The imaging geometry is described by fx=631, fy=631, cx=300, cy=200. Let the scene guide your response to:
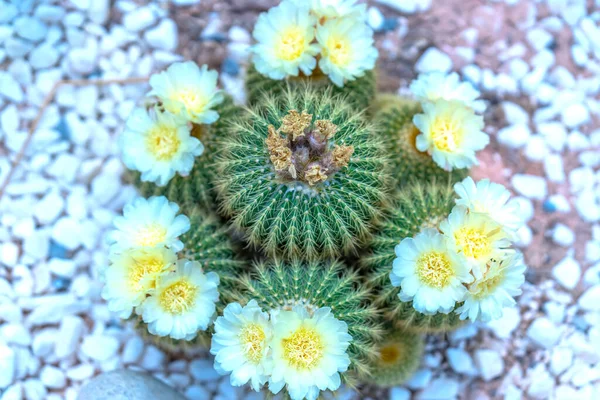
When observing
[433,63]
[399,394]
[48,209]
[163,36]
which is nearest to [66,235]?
[48,209]

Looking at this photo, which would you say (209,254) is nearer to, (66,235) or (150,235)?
(150,235)

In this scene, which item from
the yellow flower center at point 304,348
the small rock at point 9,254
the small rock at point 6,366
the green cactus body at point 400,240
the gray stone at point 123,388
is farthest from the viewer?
the small rock at point 9,254

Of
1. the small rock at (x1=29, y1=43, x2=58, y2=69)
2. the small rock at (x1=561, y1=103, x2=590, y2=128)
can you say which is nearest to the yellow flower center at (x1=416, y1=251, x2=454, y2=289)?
the small rock at (x1=561, y1=103, x2=590, y2=128)

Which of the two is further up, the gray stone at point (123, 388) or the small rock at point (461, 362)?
the gray stone at point (123, 388)

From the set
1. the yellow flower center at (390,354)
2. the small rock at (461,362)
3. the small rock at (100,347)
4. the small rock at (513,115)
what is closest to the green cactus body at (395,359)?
the yellow flower center at (390,354)

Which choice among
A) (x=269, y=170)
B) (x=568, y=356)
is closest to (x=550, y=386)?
(x=568, y=356)

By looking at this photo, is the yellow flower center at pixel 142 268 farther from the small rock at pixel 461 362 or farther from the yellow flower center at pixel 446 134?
the small rock at pixel 461 362

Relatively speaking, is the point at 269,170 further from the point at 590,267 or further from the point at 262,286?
the point at 590,267

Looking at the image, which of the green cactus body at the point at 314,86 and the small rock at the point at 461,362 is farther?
the small rock at the point at 461,362
